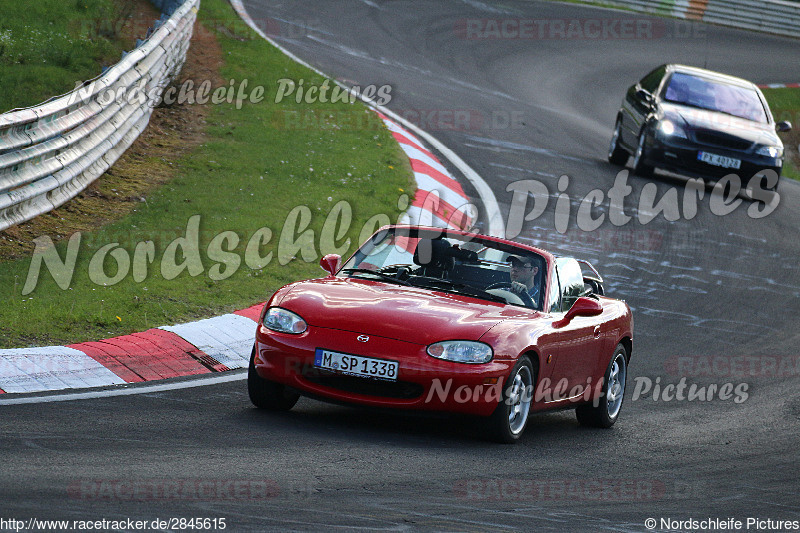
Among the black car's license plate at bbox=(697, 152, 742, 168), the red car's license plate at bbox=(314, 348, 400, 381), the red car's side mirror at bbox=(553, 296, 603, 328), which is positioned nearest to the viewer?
the red car's license plate at bbox=(314, 348, 400, 381)

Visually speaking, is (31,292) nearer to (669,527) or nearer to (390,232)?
(390,232)

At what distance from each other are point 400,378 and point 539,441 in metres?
1.30

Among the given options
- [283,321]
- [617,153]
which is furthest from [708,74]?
[283,321]

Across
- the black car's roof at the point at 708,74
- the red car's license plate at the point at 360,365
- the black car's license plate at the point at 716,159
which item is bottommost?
the black car's license plate at the point at 716,159

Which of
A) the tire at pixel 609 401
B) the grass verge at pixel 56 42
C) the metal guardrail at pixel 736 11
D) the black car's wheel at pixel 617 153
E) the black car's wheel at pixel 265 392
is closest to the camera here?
the black car's wheel at pixel 265 392

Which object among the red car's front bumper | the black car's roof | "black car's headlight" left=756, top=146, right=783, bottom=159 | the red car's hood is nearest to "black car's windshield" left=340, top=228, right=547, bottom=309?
the red car's hood

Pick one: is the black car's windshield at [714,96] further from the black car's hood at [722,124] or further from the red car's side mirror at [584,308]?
the red car's side mirror at [584,308]

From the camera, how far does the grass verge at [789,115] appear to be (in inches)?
976

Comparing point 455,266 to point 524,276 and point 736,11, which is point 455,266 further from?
point 736,11

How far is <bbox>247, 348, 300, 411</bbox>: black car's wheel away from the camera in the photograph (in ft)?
24.0

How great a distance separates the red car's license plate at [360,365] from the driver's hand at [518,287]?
1354 mm

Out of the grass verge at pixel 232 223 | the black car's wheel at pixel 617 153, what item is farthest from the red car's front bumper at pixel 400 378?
the black car's wheel at pixel 617 153

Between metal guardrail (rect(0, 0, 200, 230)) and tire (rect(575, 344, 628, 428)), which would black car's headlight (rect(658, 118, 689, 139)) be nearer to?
metal guardrail (rect(0, 0, 200, 230))

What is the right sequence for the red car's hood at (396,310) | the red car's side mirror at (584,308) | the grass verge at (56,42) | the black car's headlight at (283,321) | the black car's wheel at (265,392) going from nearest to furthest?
the red car's hood at (396,310)
the black car's headlight at (283,321)
the black car's wheel at (265,392)
the red car's side mirror at (584,308)
the grass verge at (56,42)
